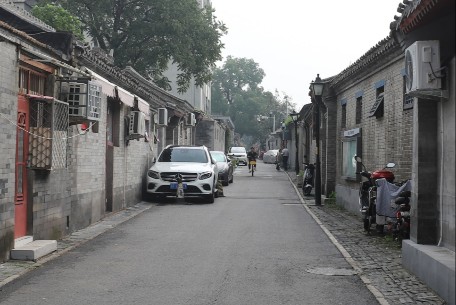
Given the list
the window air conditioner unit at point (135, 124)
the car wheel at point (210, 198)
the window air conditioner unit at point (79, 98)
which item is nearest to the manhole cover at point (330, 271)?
the window air conditioner unit at point (79, 98)

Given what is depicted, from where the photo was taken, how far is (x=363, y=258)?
957cm

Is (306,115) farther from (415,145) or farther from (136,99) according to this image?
(415,145)

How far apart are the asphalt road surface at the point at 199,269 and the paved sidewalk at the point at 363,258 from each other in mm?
183

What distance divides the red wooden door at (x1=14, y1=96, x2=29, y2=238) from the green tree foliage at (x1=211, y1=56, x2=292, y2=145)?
79348 mm

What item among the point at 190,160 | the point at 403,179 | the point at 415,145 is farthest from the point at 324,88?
the point at 415,145

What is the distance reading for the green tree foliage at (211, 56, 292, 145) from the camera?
3848 inches

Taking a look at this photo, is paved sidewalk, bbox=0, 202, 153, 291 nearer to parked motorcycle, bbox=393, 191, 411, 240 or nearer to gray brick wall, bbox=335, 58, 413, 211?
parked motorcycle, bbox=393, 191, 411, 240

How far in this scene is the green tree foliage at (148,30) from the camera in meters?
35.9

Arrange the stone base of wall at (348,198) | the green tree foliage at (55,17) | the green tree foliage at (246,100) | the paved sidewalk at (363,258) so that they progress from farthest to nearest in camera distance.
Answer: the green tree foliage at (246,100)
the green tree foliage at (55,17)
the stone base of wall at (348,198)
the paved sidewalk at (363,258)

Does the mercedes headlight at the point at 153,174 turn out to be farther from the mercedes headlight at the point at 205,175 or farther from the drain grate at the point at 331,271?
the drain grate at the point at 331,271

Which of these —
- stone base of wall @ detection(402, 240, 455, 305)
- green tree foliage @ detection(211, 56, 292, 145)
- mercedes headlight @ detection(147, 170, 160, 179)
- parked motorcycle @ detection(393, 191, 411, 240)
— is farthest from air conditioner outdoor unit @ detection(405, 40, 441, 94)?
green tree foliage @ detection(211, 56, 292, 145)

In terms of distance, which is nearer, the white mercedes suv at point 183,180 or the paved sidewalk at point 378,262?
the paved sidewalk at point 378,262

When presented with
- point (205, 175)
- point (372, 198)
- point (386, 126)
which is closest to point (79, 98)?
point (372, 198)

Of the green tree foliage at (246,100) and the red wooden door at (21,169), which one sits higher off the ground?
the green tree foliage at (246,100)
